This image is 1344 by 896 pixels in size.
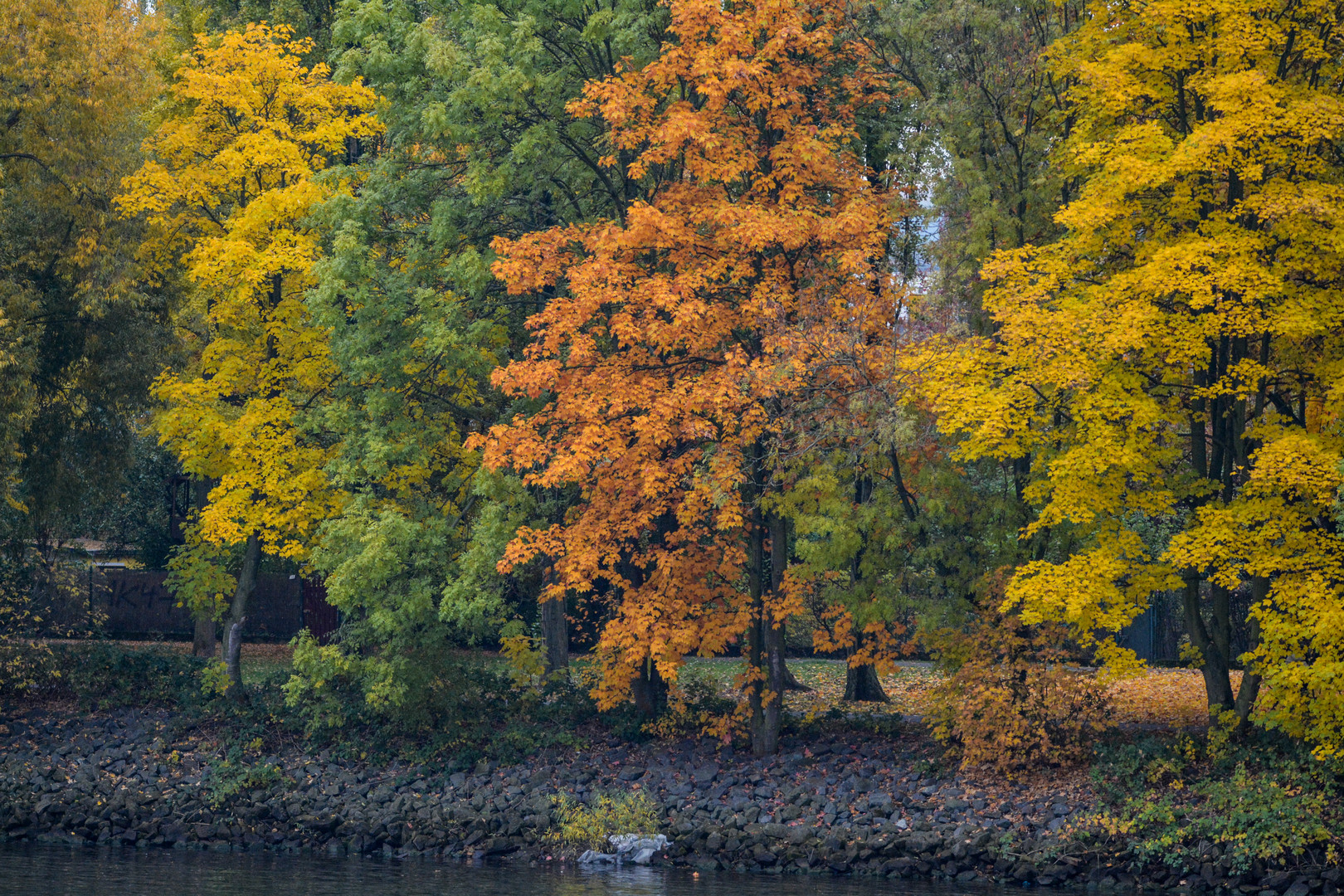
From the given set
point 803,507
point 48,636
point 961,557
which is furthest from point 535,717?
point 48,636

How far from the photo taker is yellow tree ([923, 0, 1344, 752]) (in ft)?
65.4

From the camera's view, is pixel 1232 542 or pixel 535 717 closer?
pixel 1232 542

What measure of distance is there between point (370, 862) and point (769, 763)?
709 centimetres

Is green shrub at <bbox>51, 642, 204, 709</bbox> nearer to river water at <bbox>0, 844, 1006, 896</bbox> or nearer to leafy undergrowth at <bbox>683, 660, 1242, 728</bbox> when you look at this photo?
river water at <bbox>0, 844, 1006, 896</bbox>

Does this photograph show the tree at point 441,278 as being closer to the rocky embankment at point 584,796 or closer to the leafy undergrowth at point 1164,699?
the rocky embankment at point 584,796

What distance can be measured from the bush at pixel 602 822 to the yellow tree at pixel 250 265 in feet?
26.3

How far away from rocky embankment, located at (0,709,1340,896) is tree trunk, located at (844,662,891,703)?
4.37 meters

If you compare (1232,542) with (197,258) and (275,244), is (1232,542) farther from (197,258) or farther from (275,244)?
(197,258)

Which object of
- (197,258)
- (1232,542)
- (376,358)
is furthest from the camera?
(197,258)

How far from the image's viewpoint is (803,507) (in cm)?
2402

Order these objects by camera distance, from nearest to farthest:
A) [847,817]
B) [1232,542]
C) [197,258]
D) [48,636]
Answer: [1232,542] → [847,817] → [197,258] → [48,636]

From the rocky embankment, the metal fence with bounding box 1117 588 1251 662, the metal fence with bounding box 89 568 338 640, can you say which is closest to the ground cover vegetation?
the rocky embankment

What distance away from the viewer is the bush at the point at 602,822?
22750 millimetres

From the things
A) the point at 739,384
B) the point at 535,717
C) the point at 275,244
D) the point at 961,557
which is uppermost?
the point at 275,244
